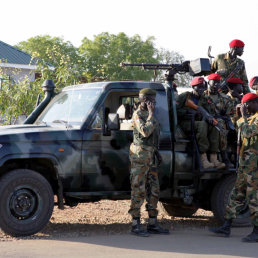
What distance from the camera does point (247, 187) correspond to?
7.16 meters

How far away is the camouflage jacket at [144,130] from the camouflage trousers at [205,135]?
83cm

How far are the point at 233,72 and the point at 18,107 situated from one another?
724 cm

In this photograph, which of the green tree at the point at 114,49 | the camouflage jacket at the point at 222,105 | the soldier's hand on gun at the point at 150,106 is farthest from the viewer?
the green tree at the point at 114,49

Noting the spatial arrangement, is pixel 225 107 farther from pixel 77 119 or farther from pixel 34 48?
pixel 34 48

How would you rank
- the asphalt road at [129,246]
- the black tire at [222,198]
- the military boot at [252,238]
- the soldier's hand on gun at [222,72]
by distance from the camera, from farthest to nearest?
1. the soldier's hand on gun at [222,72]
2. the black tire at [222,198]
3. the military boot at [252,238]
4. the asphalt road at [129,246]

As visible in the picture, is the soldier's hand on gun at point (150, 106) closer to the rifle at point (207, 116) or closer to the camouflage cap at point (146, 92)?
the camouflage cap at point (146, 92)

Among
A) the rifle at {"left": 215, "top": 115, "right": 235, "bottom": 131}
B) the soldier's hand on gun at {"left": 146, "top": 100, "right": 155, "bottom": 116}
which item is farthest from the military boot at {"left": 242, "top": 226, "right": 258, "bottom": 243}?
the soldier's hand on gun at {"left": 146, "top": 100, "right": 155, "bottom": 116}

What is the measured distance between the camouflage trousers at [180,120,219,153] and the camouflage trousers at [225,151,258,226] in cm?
77

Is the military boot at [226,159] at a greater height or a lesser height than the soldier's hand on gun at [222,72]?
lesser

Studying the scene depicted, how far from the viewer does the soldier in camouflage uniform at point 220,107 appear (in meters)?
8.12

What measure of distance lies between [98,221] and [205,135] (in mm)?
2094

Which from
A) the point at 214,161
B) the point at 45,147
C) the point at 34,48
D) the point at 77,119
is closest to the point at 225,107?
the point at 214,161

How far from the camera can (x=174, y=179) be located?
7789mm

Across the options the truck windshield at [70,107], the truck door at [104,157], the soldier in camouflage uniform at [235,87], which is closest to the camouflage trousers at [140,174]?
the truck door at [104,157]
